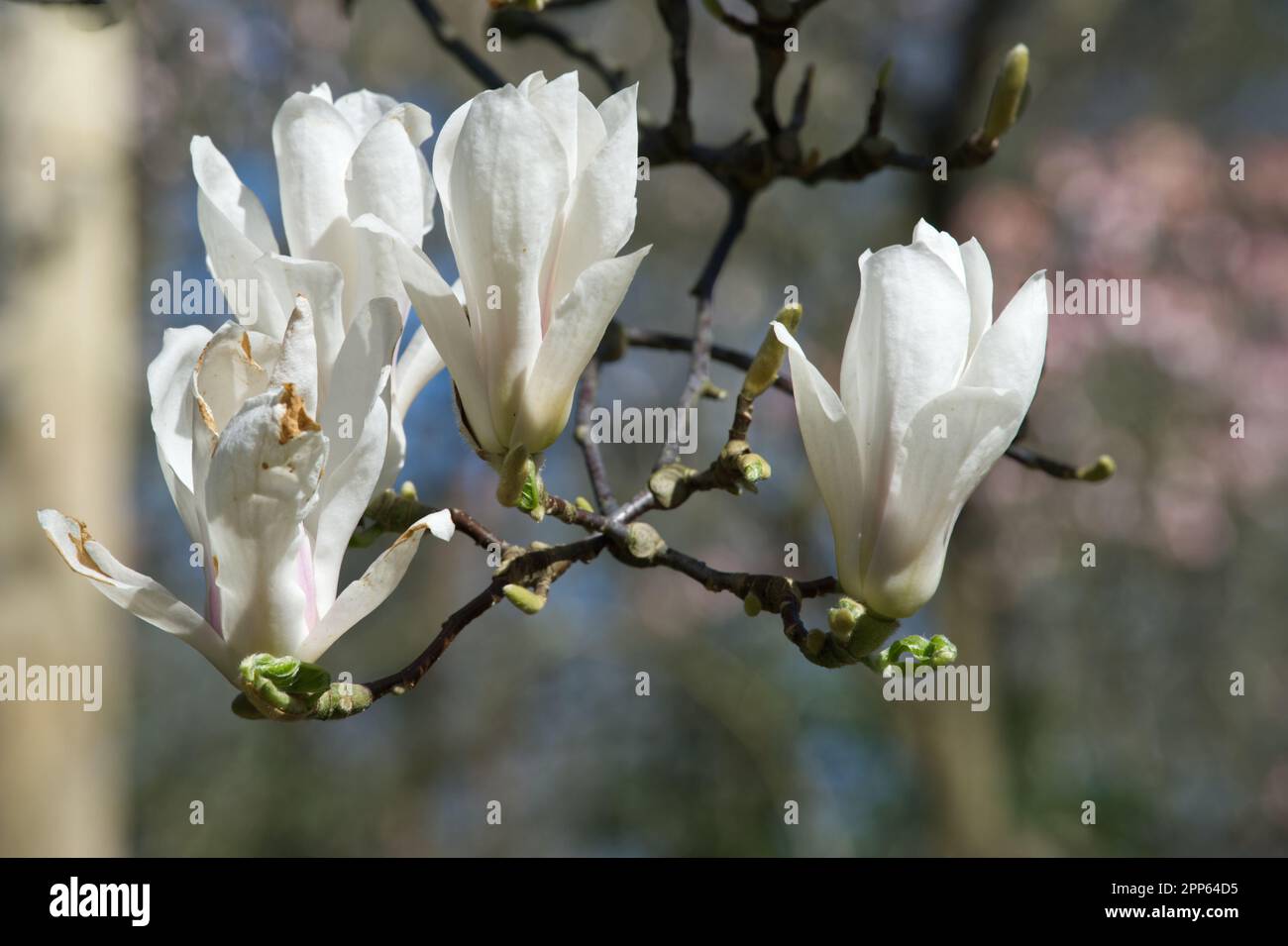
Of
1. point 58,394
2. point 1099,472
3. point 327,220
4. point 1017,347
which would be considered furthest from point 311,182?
point 58,394

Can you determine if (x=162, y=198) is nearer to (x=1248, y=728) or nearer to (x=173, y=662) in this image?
(x=173, y=662)

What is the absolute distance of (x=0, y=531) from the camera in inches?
86.3

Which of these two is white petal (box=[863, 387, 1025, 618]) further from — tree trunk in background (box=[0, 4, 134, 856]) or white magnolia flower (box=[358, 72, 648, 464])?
tree trunk in background (box=[0, 4, 134, 856])

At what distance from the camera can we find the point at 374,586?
0.51m

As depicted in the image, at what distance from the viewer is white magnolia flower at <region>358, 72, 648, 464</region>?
51 centimetres

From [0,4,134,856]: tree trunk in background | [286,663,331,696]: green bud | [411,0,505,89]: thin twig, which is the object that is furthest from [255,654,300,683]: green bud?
[0,4,134,856]: tree trunk in background

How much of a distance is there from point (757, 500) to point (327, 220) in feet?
8.71

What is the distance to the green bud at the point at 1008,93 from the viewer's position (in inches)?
28.1

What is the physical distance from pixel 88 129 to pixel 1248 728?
313cm

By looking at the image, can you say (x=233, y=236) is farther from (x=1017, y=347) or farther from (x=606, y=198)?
(x=1017, y=347)

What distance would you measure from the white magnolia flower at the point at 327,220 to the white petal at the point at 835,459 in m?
0.19
